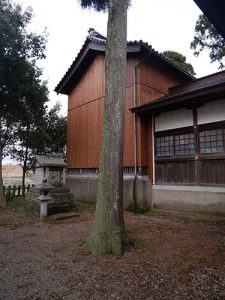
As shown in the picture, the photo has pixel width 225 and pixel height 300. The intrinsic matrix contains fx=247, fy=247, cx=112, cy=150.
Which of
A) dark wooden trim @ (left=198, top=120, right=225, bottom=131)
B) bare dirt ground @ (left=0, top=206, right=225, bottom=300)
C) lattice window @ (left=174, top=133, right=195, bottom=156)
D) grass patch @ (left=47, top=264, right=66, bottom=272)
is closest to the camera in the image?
bare dirt ground @ (left=0, top=206, right=225, bottom=300)

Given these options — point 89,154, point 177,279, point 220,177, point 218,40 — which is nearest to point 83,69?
point 89,154

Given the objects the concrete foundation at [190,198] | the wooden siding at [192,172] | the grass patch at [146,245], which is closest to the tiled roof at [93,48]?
the wooden siding at [192,172]

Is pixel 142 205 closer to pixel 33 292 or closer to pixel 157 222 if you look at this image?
pixel 157 222

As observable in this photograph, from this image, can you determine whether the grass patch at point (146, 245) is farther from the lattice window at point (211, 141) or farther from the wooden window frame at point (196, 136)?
the lattice window at point (211, 141)

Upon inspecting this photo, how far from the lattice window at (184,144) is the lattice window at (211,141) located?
1.33 ft

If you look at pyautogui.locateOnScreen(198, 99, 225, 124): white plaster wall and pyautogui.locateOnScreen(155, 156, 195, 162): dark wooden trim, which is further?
pyautogui.locateOnScreen(155, 156, 195, 162): dark wooden trim

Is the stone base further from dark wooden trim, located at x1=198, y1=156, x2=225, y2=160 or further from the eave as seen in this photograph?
the eave

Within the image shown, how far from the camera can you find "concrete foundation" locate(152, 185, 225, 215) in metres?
8.50

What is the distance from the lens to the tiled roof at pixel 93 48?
35.1 ft

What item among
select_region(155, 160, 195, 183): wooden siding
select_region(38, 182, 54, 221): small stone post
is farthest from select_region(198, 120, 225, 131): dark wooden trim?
select_region(38, 182, 54, 221): small stone post

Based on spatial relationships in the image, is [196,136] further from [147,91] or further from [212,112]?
[147,91]

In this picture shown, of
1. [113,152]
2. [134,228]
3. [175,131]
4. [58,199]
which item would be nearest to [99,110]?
[175,131]

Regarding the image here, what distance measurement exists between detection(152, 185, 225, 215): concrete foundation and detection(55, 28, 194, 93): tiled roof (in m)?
5.93

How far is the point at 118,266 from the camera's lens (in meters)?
4.39
